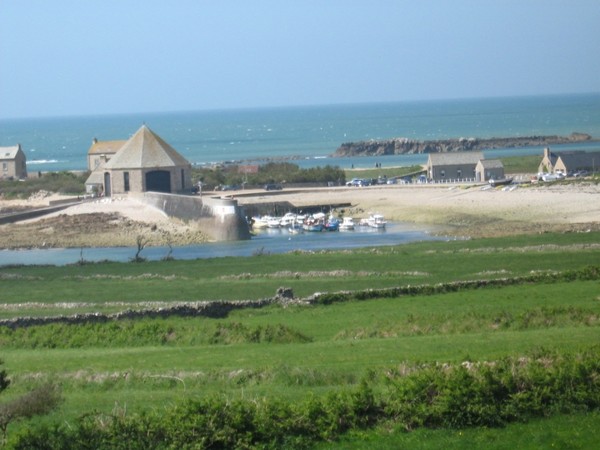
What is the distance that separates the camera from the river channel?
167 feet

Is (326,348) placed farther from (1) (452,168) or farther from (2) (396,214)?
(1) (452,168)

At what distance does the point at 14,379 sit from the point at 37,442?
4.74m

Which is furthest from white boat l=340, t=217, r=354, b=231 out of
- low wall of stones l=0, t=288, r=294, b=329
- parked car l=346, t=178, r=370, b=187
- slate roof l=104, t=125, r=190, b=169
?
low wall of stones l=0, t=288, r=294, b=329

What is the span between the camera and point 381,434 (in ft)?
47.1

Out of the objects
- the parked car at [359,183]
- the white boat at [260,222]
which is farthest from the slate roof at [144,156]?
the parked car at [359,183]

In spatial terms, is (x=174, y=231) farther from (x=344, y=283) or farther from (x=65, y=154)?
(x=65, y=154)

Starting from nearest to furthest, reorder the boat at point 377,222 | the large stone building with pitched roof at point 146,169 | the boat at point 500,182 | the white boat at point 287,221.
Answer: the boat at point 377,222
the white boat at point 287,221
the large stone building with pitched roof at point 146,169
the boat at point 500,182

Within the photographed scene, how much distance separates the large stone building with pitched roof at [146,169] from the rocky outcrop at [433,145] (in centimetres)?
6642

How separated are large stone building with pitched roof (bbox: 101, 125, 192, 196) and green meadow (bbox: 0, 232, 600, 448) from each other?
32463mm

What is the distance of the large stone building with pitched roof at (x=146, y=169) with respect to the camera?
236ft

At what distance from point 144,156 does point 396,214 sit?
1692 cm

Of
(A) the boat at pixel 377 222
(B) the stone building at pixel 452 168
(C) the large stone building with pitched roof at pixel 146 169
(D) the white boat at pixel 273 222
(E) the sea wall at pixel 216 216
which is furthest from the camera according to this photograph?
(B) the stone building at pixel 452 168

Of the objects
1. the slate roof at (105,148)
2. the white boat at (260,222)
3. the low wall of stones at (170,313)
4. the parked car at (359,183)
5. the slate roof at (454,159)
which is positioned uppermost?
the slate roof at (105,148)

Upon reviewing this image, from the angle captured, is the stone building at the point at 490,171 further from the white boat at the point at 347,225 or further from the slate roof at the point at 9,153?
the slate roof at the point at 9,153
